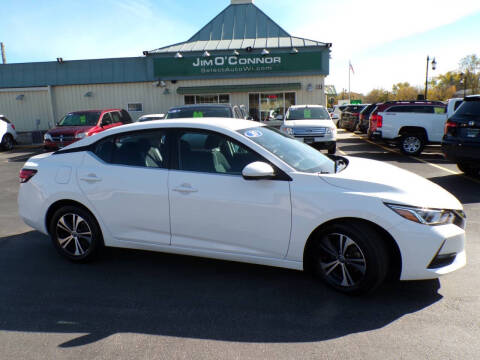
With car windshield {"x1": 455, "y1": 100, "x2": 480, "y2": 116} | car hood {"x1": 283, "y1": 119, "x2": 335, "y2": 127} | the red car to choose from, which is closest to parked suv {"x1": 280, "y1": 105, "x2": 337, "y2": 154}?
car hood {"x1": 283, "y1": 119, "x2": 335, "y2": 127}

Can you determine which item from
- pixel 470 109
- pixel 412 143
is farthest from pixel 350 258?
pixel 412 143

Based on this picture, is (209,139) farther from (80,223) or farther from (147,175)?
(80,223)

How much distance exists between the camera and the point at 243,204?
360 centimetres

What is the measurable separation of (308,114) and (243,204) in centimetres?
1105

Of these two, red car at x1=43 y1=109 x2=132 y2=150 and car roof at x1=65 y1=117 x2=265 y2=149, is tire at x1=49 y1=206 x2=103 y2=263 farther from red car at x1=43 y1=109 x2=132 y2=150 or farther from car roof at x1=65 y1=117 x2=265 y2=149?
red car at x1=43 y1=109 x2=132 y2=150

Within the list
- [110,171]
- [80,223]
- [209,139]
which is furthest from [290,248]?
[80,223]

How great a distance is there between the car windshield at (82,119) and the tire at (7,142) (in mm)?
4626

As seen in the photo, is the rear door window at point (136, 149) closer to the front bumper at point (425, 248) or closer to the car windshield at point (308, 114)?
the front bumper at point (425, 248)

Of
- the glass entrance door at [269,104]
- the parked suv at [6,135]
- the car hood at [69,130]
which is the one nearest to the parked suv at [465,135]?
the car hood at [69,130]

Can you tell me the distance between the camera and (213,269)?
427cm

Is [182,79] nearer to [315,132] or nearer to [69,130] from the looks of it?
[69,130]

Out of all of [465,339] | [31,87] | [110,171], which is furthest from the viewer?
[31,87]

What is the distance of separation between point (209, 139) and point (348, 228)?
157cm

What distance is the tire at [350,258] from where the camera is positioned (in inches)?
132
